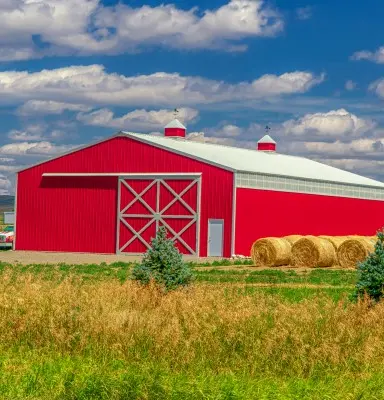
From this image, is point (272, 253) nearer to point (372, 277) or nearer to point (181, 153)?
point (181, 153)

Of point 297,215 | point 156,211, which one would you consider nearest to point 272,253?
point 156,211

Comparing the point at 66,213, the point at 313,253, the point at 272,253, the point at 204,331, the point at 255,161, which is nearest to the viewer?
the point at 204,331

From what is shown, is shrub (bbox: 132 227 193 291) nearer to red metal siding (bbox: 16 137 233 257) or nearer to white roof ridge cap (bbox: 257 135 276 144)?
red metal siding (bbox: 16 137 233 257)

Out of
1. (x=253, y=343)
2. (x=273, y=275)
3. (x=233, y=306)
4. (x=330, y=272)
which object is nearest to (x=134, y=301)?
(x=233, y=306)

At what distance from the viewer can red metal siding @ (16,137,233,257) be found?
161 feet

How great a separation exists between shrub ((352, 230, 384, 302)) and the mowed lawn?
680 mm

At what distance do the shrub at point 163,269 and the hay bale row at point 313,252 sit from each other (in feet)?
68.2

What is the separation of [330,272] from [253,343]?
2139cm

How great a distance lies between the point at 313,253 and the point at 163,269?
842 inches

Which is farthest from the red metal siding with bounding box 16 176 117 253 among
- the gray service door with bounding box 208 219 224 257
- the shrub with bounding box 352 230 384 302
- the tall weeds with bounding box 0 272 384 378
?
the shrub with bounding box 352 230 384 302

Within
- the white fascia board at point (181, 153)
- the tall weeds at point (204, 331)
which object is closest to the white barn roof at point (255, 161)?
the white fascia board at point (181, 153)

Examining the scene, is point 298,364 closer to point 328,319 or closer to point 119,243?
point 328,319

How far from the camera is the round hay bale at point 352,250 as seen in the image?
129ft

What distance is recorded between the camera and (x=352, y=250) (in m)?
39.8
